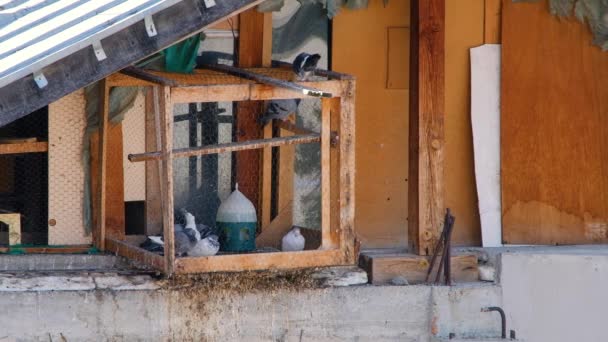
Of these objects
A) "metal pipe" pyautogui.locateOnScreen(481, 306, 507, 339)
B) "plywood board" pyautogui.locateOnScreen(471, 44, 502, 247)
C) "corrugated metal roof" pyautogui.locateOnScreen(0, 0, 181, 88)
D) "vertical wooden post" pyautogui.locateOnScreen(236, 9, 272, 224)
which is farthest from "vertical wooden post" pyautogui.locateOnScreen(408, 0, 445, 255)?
"corrugated metal roof" pyautogui.locateOnScreen(0, 0, 181, 88)

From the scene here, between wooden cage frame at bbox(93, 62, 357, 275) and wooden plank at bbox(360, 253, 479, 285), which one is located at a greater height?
wooden cage frame at bbox(93, 62, 357, 275)

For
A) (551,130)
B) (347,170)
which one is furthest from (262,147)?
(551,130)

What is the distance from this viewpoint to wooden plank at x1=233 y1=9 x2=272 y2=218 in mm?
10141

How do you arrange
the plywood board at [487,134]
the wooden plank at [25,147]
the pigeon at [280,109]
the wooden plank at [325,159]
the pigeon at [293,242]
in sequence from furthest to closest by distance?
the plywood board at [487,134] < the pigeon at [280,109] < the pigeon at [293,242] < the wooden plank at [25,147] < the wooden plank at [325,159]

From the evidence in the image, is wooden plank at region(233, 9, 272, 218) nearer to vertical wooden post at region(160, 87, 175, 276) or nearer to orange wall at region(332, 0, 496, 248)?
orange wall at region(332, 0, 496, 248)

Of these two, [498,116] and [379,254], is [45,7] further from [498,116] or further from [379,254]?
[498,116]

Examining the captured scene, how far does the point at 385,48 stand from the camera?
10.5 metres

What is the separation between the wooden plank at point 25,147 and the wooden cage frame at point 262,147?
0.42 metres

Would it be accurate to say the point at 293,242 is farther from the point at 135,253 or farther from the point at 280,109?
the point at 135,253

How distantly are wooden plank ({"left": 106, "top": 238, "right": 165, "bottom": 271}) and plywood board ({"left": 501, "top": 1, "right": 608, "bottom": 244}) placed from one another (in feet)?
10.0

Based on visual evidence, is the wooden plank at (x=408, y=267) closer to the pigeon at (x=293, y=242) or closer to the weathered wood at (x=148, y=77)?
the pigeon at (x=293, y=242)

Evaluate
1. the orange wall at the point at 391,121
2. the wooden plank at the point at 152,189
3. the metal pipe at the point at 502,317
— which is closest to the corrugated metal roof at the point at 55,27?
the wooden plank at the point at 152,189

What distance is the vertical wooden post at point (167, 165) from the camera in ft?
28.0

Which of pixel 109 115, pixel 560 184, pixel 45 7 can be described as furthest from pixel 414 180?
pixel 45 7
